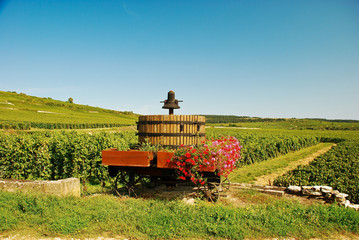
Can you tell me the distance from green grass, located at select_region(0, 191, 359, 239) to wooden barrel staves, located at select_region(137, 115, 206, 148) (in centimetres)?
176

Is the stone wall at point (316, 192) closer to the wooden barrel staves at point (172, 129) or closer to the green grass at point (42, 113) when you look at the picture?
the wooden barrel staves at point (172, 129)

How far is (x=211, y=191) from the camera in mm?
6531

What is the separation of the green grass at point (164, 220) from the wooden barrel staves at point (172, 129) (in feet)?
5.76

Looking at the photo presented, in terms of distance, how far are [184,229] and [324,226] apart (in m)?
2.97

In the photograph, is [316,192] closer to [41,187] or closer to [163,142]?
[163,142]

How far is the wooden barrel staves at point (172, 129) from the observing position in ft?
20.9

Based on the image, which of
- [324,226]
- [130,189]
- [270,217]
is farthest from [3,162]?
[324,226]

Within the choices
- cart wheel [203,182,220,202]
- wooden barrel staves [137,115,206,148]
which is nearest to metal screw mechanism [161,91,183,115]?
wooden barrel staves [137,115,206,148]

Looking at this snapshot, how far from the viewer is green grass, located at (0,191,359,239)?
4277 mm

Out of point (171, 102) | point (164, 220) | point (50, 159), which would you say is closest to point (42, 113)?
point (50, 159)

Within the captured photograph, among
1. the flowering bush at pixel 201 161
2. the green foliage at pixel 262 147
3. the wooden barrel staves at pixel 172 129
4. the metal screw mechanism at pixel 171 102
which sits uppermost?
the metal screw mechanism at pixel 171 102

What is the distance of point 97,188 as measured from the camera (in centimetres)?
914

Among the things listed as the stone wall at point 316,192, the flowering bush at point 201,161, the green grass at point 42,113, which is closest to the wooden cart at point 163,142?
the flowering bush at point 201,161

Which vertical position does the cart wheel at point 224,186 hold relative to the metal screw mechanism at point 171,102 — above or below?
below
